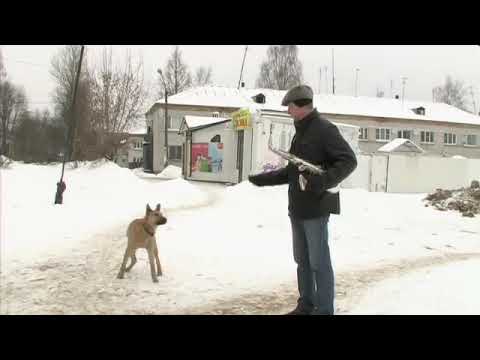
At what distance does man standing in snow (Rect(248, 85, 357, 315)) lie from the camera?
3.49m

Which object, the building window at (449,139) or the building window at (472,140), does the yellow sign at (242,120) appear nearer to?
the building window at (449,139)

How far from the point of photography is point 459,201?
13.2 meters

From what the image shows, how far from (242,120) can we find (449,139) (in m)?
32.1

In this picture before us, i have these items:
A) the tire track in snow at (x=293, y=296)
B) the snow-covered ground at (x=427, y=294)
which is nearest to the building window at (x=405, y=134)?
the tire track in snow at (x=293, y=296)

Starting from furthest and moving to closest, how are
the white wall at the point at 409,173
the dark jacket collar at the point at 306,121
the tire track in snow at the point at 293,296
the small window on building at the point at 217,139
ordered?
the small window on building at the point at 217,139 → the white wall at the point at 409,173 → the tire track in snow at the point at 293,296 → the dark jacket collar at the point at 306,121

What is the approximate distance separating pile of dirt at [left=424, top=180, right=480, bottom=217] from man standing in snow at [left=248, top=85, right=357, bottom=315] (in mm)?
10159

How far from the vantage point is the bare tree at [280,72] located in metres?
51.6

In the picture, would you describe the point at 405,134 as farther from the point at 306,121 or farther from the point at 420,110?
the point at 306,121

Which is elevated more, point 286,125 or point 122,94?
point 122,94

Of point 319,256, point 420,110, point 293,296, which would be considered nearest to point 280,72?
point 420,110
